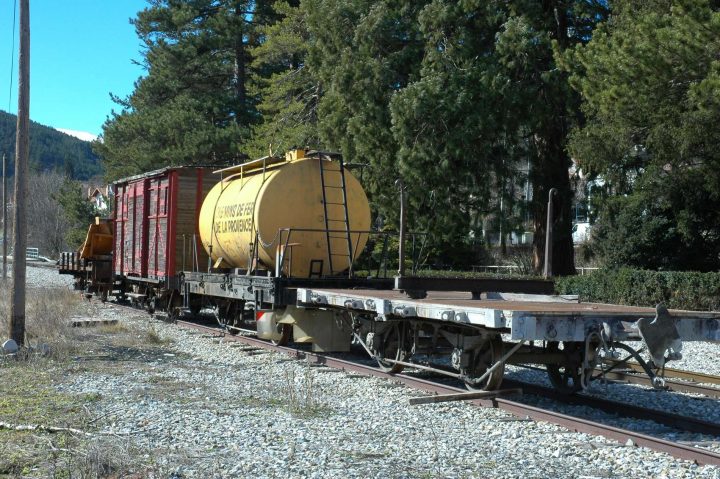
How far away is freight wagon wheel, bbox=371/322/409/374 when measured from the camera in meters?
10.8

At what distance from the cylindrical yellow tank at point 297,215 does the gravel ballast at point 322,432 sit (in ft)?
8.88

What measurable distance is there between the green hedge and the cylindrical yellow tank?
11.0 metres

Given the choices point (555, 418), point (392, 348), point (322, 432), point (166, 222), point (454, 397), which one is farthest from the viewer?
point (166, 222)

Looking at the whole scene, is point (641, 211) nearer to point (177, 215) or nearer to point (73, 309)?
point (177, 215)

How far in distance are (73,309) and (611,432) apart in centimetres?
1685

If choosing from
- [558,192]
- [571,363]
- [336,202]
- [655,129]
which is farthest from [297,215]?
[558,192]

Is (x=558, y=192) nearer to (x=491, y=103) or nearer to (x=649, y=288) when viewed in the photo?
(x=491, y=103)

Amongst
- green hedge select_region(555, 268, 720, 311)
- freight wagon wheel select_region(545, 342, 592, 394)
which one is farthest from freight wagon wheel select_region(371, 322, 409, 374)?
green hedge select_region(555, 268, 720, 311)

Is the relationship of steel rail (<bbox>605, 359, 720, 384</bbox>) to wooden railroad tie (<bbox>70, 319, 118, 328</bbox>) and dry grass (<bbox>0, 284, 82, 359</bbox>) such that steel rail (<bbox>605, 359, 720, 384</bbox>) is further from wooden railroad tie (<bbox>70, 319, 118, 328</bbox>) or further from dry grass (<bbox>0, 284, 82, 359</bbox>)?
wooden railroad tie (<bbox>70, 319, 118, 328</bbox>)

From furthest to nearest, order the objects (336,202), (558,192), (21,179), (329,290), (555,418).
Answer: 1. (558,192)
2. (336,202)
3. (21,179)
4. (329,290)
5. (555,418)

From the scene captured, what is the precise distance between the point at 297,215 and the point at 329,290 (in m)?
2.40

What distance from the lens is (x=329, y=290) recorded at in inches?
455

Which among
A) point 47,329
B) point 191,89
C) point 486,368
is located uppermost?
point 191,89

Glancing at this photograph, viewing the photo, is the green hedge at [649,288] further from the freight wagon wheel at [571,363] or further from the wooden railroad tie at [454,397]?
the wooden railroad tie at [454,397]
